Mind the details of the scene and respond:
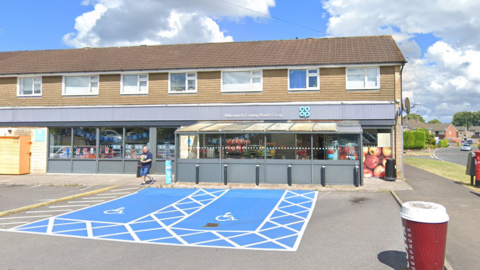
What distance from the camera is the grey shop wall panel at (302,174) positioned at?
550 inches

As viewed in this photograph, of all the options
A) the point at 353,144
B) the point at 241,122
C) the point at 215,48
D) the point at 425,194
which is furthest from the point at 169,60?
the point at 425,194

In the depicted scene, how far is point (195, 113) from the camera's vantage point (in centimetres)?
1791

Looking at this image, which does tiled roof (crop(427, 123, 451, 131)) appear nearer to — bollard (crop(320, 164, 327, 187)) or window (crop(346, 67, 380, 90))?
window (crop(346, 67, 380, 90))

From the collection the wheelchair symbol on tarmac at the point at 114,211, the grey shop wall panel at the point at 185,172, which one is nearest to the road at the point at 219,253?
the wheelchair symbol on tarmac at the point at 114,211

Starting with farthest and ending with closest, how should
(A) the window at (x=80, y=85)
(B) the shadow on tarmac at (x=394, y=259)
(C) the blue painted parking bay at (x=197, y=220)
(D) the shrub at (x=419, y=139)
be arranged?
(D) the shrub at (x=419, y=139) < (A) the window at (x=80, y=85) < (C) the blue painted parking bay at (x=197, y=220) < (B) the shadow on tarmac at (x=394, y=259)

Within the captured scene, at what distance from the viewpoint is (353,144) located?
14.0m

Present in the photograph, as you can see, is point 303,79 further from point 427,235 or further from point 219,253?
point 427,235

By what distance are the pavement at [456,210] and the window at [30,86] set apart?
19814 mm

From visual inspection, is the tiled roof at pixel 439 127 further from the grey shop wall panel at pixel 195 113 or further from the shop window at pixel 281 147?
the shop window at pixel 281 147

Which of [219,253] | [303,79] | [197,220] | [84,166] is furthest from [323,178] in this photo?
[84,166]

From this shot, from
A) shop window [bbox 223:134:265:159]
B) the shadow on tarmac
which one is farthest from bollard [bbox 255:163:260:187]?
the shadow on tarmac

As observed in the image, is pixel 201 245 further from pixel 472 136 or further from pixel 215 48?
pixel 472 136

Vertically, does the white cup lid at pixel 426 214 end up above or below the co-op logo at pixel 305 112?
below

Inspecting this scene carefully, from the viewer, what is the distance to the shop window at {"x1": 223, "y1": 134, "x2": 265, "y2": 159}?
14.7m
